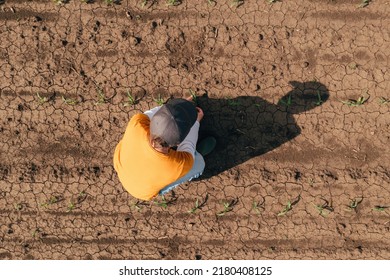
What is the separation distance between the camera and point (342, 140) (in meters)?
5.00

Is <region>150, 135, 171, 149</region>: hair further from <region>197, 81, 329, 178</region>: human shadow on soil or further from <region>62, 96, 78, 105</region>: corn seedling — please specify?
<region>62, 96, 78, 105</region>: corn seedling

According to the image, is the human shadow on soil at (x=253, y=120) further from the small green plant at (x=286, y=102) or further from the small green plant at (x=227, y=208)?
the small green plant at (x=227, y=208)

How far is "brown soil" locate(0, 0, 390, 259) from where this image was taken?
4.99 metres

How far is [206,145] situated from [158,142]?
1.46 meters

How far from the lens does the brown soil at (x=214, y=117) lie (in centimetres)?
499

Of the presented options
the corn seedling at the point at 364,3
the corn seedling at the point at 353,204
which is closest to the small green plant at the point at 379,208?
the corn seedling at the point at 353,204

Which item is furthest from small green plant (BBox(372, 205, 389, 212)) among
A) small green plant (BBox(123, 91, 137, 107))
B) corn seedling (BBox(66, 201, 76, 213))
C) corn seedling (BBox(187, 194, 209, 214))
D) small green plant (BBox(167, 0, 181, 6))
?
corn seedling (BBox(66, 201, 76, 213))

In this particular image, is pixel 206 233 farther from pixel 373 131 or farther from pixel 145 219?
pixel 373 131

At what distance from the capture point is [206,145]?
15.7ft

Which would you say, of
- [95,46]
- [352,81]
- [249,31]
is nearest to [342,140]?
[352,81]

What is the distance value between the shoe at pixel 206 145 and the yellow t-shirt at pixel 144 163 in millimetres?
843

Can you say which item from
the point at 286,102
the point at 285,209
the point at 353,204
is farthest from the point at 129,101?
the point at 353,204

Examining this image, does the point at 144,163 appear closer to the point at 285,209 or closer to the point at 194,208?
the point at 194,208

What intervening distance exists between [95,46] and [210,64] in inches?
60.5
